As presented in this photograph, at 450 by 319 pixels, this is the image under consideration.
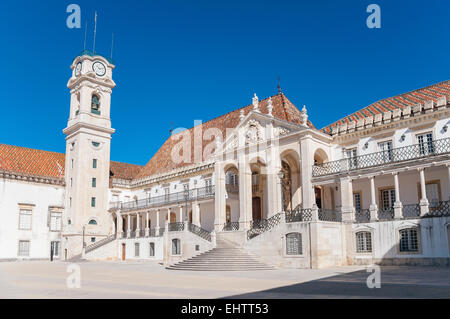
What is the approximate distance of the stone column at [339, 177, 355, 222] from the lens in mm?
23906

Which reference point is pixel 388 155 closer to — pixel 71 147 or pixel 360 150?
pixel 360 150

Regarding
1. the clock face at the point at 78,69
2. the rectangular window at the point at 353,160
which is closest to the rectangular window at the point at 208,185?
the rectangular window at the point at 353,160

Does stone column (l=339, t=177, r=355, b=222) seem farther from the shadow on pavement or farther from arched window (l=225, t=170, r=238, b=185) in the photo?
arched window (l=225, t=170, r=238, b=185)

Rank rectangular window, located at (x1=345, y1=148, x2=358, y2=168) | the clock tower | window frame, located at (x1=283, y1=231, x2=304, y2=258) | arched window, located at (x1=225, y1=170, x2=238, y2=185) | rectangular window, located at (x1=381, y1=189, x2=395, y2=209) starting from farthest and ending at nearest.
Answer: the clock tower → arched window, located at (x1=225, y1=170, x2=238, y2=185) → rectangular window, located at (x1=345, y1=148, x2=358, y2=168) → rectangular window, located at (x1=381, y1=189, x2=395, y2=209) → window frame, located at (x1=283, y1=231, x2=304, y2=258)

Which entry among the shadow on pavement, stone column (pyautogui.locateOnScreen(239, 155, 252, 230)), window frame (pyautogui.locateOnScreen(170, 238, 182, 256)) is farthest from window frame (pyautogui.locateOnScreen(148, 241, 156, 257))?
the shadow on pavement

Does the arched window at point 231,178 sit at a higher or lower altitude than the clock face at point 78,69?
lower

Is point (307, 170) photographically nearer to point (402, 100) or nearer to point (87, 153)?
point (402, 100)

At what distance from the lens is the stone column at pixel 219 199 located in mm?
29719

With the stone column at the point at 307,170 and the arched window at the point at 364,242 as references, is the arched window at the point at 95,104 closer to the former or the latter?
the stone column at the point at 307,170

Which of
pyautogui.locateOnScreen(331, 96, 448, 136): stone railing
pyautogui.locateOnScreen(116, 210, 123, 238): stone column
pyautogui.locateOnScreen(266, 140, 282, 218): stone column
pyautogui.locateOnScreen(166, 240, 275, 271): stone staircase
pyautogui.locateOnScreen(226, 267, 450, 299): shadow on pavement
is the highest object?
pyautogui.locateOnScreen(331, 96, 448, 136): stone railing

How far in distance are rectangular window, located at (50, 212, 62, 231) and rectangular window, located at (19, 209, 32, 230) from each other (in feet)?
7.03

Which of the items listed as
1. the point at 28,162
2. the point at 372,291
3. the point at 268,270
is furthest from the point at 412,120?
the point at 28,162

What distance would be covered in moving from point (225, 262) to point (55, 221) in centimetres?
2562

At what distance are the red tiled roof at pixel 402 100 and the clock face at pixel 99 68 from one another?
26198mm
